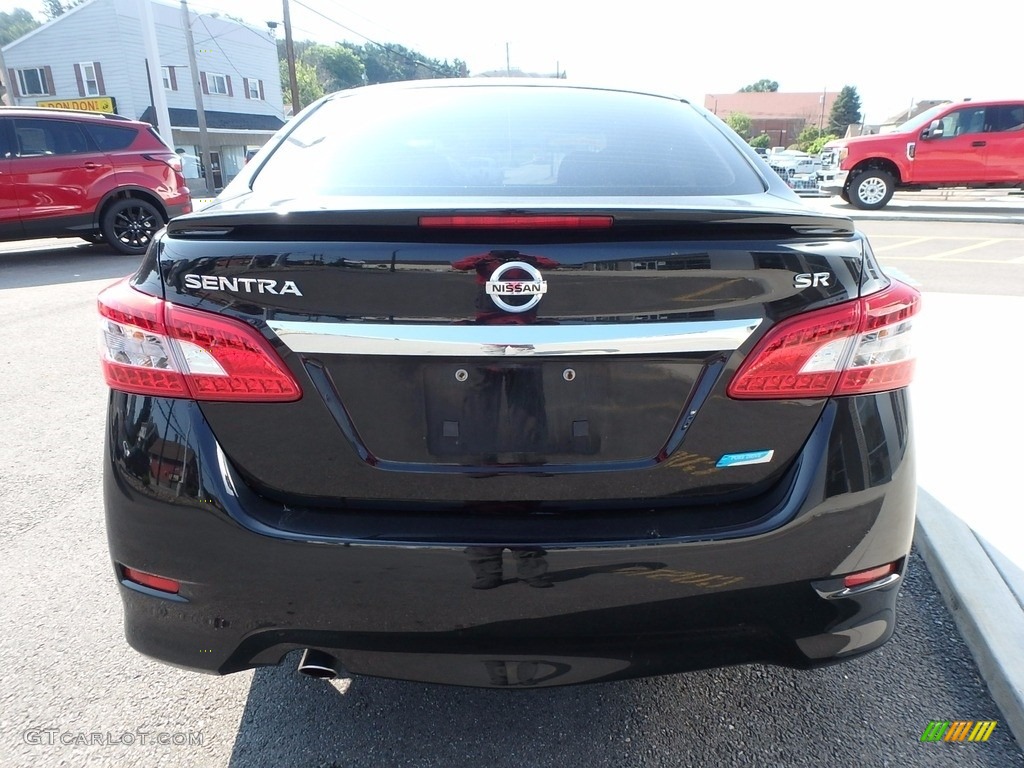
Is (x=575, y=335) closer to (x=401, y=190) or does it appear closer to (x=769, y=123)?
(x=401, y=190)

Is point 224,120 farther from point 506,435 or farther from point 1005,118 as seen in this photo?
point 506,435

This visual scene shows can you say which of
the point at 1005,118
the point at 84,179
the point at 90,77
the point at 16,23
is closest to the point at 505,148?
the point at 84,179

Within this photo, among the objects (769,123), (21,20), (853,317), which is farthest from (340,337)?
(769,123)

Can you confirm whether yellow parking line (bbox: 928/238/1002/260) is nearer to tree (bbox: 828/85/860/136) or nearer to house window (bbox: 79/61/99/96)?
house window (bbox: 79/61/99/96)

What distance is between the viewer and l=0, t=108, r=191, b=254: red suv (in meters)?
9.09

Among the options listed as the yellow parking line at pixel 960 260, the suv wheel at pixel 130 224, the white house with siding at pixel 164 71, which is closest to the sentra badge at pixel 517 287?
the yellow parking line at pixel 960 260

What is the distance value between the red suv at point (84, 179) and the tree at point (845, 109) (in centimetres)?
8567

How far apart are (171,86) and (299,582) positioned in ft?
138

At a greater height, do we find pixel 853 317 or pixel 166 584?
pixel 853 317

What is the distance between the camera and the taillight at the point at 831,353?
149 centimetres

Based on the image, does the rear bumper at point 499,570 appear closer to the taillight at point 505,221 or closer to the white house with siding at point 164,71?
the taillight at point 505,221

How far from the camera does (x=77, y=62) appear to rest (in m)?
33.2

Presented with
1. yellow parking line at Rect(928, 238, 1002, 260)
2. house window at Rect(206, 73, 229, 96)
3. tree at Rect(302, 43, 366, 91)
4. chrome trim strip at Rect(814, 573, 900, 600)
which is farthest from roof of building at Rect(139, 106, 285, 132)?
tree at Rect(302, 43, 366, 91)

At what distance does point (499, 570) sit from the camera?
1.48 metres
